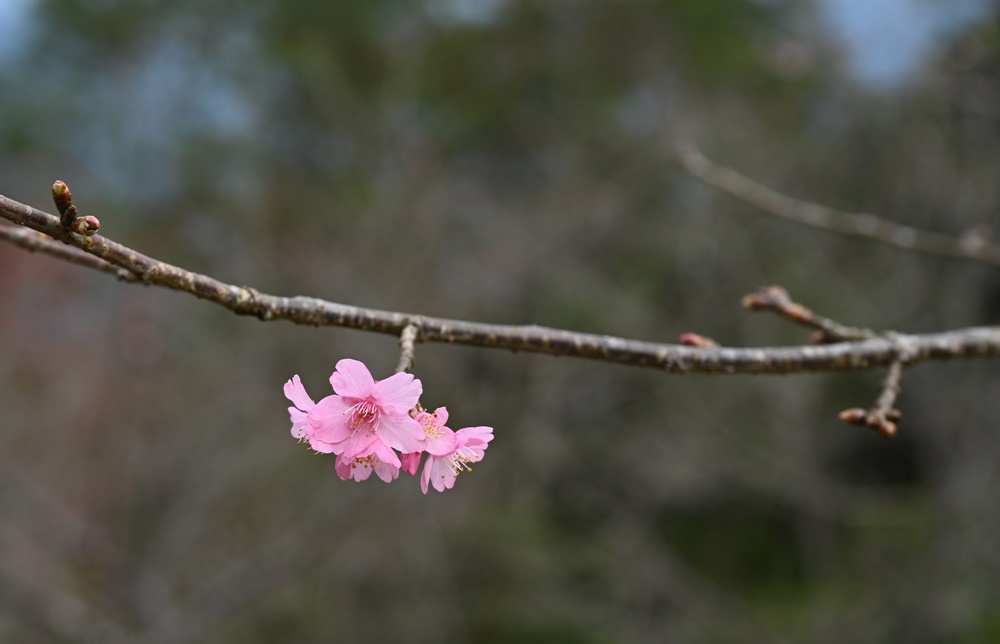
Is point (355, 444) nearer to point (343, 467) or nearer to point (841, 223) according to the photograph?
point (343, 467)

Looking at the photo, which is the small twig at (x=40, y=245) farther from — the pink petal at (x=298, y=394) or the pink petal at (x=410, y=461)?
the pink petal at (x=410, y=461)

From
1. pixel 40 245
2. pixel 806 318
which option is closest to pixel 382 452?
pixel 40 245

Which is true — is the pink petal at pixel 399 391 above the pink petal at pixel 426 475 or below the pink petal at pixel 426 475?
above

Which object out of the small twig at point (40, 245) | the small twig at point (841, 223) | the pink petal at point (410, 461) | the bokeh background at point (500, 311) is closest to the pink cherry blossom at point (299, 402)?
the pink petal at point (410, 461)

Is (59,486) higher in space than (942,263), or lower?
lower

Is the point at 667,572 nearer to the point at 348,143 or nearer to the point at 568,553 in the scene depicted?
the point at 568,553

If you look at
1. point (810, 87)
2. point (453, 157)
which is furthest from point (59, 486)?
point (810, 87)

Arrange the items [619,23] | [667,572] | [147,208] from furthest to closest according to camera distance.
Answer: [619,23] < [667,572] < [147,208]
